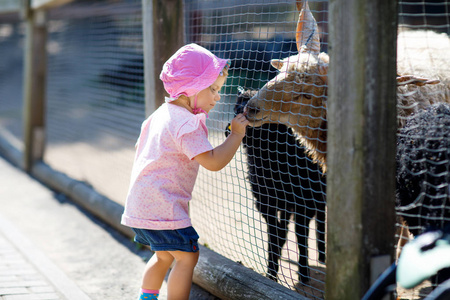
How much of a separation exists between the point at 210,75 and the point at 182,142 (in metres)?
0.37

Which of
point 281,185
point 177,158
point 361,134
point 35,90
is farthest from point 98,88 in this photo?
point 361,134

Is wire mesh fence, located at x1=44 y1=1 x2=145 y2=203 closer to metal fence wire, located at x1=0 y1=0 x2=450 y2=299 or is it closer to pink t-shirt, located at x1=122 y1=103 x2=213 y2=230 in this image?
metal fence wire, located at x1=0 y1=0 x2=450 y2=299

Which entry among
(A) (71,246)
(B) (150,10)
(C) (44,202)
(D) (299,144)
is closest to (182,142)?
(D) (299,144)

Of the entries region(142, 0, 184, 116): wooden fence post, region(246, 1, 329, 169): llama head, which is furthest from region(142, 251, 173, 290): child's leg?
region(142, 0, 184, 116): wooden fence post

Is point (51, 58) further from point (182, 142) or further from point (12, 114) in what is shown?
point (182, 142)

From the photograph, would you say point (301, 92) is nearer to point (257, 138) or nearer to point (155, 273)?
point (257, 138)

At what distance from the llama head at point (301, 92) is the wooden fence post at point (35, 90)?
5416 mm

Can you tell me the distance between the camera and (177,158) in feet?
9.10

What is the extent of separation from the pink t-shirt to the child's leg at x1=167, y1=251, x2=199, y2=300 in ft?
0.59

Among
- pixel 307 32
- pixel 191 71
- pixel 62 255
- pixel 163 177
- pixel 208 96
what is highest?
pixel 307 32

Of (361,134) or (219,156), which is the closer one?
(361,134)

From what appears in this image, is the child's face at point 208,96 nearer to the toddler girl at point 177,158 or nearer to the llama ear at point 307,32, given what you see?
the toddler girl at point 177,158

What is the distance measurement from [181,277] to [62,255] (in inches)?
84.2

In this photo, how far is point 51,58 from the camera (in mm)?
10422
